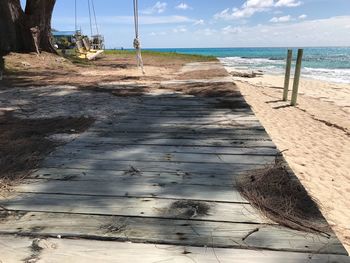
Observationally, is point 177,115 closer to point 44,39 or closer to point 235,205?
point 235,205

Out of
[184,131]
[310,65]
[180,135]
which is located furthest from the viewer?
[310,65]

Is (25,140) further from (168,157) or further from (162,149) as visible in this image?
(168,157)

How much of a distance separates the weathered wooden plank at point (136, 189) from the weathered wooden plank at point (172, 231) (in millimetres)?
358

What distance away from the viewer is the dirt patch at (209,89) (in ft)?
26.2

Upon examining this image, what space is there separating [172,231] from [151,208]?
329 millimetres

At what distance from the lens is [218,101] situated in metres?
7.02

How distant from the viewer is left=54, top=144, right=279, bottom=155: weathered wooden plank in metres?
3.71

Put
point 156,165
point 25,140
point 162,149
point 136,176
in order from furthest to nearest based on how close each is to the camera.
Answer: point 25,140 < point 162,149 < point 156,165 < point 136,176

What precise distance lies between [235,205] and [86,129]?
111 inches

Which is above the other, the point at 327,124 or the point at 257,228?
the point at 257,228

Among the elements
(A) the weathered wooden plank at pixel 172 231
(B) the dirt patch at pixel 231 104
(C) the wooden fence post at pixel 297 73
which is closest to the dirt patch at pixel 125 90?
(B) the dirt patch at pixel 231 104

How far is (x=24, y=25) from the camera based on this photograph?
51.0 ft

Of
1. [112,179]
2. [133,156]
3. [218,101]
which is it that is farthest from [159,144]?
[218,101]

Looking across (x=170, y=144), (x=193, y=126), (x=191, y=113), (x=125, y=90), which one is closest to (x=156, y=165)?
(x=170, y=144)
